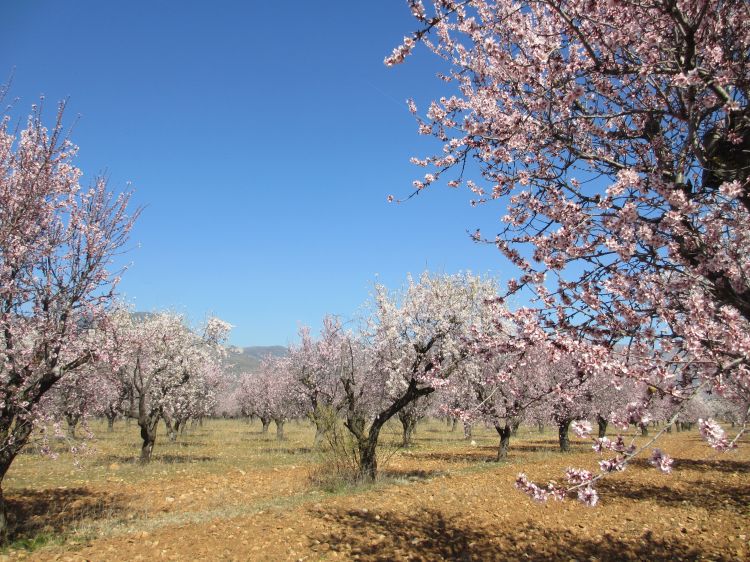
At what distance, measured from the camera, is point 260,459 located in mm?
25516

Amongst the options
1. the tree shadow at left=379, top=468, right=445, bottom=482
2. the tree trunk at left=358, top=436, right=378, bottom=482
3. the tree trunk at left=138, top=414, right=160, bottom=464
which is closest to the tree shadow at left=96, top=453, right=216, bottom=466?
the tree trunk at left=138, top=414, right=160, bottom=464

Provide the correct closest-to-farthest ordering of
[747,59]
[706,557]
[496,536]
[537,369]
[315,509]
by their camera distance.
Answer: [747,59] < [706,557] < [496,536] < [315,509] < [537,369]

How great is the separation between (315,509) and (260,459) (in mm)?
14834

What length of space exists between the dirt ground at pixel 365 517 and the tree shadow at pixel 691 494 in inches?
2.8

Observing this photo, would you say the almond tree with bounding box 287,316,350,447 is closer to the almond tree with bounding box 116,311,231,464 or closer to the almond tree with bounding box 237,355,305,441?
the almond tree with bounding box 237,355,305,441

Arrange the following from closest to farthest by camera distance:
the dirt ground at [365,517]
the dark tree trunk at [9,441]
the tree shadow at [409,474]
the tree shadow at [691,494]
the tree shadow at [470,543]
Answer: the tree shadow at [470,543] < the dirt ground at [365,517] < the dark tree trunk at [9,441] < the tree shadow at [691,494] < the tree shadow at [409,474]

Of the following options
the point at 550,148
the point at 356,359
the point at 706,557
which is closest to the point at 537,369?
the point at 356,359

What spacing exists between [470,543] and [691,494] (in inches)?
440

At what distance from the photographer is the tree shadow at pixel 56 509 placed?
35.6 feet

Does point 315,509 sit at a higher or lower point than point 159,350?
lower

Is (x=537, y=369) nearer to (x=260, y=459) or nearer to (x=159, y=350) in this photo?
(x=260, y=459)

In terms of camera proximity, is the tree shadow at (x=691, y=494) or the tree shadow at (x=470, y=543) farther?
the tree shadow at (x=691, y=494)

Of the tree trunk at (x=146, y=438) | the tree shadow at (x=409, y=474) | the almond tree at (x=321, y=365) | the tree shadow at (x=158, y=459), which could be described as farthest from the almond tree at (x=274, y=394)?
the tree shadow at (x=409, y=474)

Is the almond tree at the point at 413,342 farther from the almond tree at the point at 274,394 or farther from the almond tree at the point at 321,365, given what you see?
the almond tree at the point at 274,394
